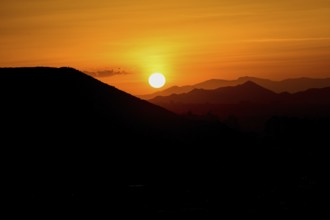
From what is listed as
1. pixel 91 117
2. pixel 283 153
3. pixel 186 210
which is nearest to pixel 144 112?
pixel 91 117

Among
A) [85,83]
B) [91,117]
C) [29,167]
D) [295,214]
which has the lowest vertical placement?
[295,214]

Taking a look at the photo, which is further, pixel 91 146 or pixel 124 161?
pixel 91 146

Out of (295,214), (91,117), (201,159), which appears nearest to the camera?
(295,214)

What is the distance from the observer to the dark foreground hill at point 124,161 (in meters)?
32.9

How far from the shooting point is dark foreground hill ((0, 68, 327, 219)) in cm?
3291

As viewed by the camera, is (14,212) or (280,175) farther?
(280,175)

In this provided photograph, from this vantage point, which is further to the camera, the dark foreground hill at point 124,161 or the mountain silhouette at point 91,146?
the mountain silhouette at point 91,146

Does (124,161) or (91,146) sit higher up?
(91,146)

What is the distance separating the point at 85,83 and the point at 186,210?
1240 inches

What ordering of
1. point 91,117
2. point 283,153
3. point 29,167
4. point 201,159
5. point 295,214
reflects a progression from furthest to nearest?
point 283,153
point 91,117
point 201,159
point 29,167
point 295,214

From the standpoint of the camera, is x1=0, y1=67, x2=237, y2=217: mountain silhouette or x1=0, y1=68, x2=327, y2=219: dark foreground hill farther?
x1=0, y1=67, x2=237, y2=217: mountain silhouette

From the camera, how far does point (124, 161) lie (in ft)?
160

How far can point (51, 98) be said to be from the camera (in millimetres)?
56781

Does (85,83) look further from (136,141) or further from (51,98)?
(136,141)
